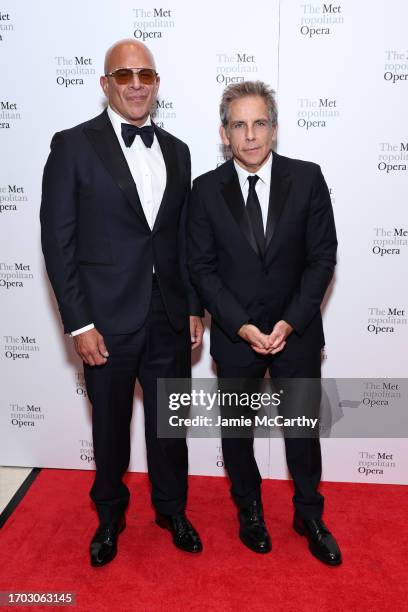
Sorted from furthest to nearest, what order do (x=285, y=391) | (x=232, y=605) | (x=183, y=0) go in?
(x=183, y=0) → (x=285, y=391) → (x=232, y=605)

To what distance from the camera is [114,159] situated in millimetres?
2307

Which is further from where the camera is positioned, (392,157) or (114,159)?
(392,157)

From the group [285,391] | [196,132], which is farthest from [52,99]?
[285,391]

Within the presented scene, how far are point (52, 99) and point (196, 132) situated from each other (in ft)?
2.35

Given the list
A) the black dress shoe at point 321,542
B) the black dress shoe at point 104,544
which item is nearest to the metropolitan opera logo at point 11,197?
the black dress shoe at point 104,544

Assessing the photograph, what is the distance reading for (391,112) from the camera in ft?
9.23

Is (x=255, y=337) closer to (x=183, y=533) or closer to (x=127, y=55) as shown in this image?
(x=183, y=533)

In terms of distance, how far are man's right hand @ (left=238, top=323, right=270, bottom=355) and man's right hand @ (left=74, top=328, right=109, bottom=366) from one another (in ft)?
1.81

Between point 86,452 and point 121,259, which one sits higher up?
point 121,259

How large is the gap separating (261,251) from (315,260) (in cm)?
24

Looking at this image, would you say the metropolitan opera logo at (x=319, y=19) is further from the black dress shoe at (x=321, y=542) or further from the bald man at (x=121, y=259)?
the black dress shoe at (x=321, y=542)

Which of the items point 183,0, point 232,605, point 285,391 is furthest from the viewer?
point 183,0

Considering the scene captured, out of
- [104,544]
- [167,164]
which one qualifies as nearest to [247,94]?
[167,164]

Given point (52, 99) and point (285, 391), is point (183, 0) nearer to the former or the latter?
point (52, 99)
